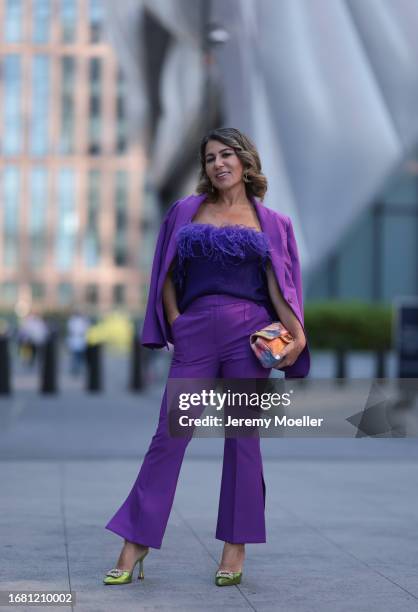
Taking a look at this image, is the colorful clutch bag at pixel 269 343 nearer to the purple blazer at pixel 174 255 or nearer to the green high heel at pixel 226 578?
the purple blazer at pixel 174 255

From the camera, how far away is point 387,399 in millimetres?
4969

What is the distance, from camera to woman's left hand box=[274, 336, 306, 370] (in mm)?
4848

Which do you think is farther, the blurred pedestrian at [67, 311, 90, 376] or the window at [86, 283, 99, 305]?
the window at [86, 283, 99, 305]

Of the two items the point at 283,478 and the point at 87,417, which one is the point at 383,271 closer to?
the point at 87,417

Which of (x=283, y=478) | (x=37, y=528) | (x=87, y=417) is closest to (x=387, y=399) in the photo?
(x=37, y=528)

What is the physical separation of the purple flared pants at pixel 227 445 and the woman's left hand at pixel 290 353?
111 millimetres

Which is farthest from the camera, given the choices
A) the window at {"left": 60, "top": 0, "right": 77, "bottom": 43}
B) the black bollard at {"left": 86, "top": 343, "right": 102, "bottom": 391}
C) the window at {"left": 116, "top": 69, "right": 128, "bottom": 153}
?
the window at {"left": 60, "top": 0, "right": 77, "bottom": 43}

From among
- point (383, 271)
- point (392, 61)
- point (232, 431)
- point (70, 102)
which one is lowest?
point (232, 431)

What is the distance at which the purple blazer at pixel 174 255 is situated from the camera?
4992mm

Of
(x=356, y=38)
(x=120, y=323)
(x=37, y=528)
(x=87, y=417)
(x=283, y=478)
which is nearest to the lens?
(x=37, y=528)

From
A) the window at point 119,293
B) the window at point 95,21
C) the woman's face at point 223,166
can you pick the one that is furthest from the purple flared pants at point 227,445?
the window at point 95,21

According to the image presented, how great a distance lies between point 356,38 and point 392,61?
3.00 feet

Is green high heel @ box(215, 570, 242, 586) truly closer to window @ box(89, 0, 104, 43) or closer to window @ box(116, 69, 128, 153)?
window @ box(116, 69, 128, 153)

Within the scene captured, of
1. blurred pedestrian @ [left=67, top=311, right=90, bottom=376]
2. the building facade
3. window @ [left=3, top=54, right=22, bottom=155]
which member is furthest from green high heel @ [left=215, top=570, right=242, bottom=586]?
window @ [left=3, top=54, right=22, bottom=155]
